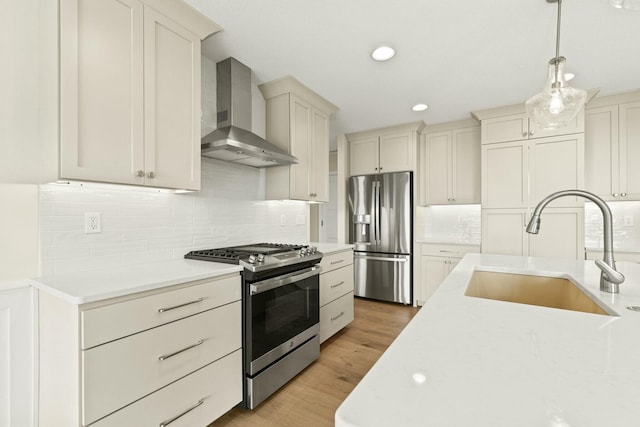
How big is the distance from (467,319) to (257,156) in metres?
1.90

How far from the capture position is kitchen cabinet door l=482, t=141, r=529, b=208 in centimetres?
321

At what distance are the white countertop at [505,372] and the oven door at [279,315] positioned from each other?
1.20 metres

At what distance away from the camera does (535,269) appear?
5.12ft

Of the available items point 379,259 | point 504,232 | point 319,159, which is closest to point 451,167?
point 504,232

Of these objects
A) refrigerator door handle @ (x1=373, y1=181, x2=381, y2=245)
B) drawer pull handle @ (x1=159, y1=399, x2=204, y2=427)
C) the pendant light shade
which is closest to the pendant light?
the pendant light shade

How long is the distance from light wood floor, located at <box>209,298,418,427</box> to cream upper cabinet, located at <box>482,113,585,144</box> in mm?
2390

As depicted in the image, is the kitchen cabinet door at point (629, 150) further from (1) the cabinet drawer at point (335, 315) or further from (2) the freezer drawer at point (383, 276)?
(1) the cabinet drawer at point (335, 315)

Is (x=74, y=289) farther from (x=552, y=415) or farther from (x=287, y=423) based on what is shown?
(x=552, y=415)

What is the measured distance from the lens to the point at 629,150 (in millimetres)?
2893

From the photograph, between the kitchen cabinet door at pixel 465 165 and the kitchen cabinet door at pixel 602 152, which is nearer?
the kitchen cabinet door at pixel 602 152

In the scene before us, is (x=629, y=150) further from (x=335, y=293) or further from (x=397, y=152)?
(x=335, y=293)

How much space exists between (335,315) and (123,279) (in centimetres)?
191

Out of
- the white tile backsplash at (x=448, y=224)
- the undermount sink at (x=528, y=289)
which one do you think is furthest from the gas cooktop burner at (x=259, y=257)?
the white tile backsplash at (x=448, y=224)

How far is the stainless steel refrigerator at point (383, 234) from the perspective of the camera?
3854 millimetres
